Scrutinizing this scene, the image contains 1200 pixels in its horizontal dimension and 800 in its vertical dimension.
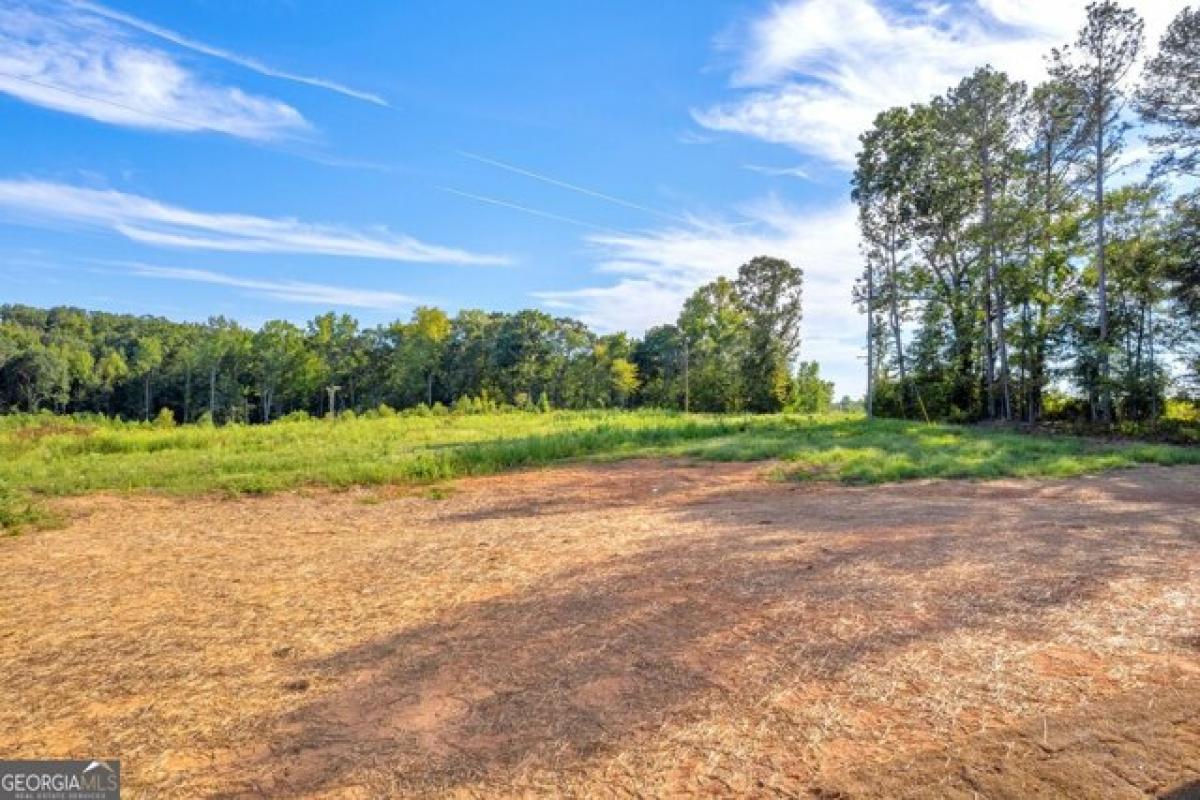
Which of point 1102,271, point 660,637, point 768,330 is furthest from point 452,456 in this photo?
point 768,330

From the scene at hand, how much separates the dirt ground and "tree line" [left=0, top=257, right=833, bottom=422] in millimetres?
38138

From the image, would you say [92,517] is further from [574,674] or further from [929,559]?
[929,559]

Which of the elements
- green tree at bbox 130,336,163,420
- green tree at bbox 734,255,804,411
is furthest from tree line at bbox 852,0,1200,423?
green tree at bbox 130,336,163,420

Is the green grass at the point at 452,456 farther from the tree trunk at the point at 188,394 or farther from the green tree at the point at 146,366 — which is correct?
the green tree at the point at 146,366

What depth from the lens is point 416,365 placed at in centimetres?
5372

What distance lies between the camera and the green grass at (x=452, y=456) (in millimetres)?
9977

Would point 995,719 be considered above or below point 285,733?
above

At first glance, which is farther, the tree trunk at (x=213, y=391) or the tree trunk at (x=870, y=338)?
the tree trunk at (x=213, y=391)

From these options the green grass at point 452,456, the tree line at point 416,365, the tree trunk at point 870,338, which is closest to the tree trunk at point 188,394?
the tree line at point 416,365

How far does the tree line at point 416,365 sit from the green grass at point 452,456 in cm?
2616

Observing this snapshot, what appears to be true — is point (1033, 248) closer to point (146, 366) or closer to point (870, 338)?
point (870, 338)

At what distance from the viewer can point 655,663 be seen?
10.3 ft

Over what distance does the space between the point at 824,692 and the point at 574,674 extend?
43.7 inches

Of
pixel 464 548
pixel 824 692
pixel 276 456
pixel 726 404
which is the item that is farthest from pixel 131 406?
pixel 824 692
